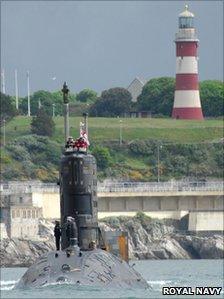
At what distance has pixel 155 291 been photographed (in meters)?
70.2

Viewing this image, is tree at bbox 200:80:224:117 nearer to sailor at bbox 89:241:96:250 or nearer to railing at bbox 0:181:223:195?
railing at bbox 0:181:223:195

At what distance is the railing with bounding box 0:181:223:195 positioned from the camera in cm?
13950

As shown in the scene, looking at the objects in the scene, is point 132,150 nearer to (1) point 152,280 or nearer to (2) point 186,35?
(2) point 186,35

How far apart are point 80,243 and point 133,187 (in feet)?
233

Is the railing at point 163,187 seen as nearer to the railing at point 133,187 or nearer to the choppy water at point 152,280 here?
the railing at point 133,187

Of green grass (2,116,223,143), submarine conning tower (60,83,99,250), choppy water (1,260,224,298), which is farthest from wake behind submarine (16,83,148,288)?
green grass (2,116,223,143)

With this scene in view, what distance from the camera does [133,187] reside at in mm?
144000

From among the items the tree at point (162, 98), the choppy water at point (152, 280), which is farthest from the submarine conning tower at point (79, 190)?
the tree at point (162, 98)

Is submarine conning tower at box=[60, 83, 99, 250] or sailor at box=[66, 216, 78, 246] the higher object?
submarine conning tower at box=[60, 83, 99, 250]

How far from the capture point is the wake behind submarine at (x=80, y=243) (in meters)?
68.2

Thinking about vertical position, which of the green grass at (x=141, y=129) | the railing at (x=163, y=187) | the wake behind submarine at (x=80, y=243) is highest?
the wake behind submarine at (x=80, y=243)

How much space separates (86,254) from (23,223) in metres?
63.9

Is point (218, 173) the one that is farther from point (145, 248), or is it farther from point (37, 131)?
point (145, 248)

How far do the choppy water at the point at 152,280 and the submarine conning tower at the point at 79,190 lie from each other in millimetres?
2948
